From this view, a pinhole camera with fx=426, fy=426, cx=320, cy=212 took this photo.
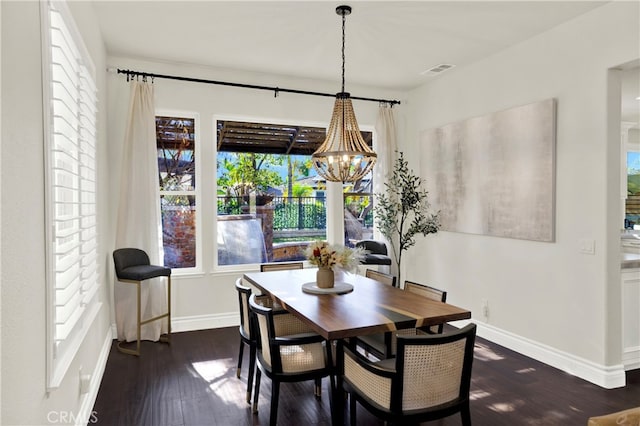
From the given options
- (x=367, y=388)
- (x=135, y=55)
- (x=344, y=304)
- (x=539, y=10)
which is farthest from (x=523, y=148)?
(x=135, y=55)

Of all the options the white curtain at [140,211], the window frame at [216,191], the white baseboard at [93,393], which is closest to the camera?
the white baseboard at [93,393]

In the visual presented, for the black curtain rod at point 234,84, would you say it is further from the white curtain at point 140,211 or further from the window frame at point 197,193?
the window frame at point 197,193

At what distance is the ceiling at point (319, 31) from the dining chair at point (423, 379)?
2.53 m

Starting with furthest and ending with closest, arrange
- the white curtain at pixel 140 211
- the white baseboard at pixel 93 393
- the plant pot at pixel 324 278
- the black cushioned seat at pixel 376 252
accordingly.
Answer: the black cushioned seat at pixel 376 252 → the white curtain at pixel 140 211 → the plant pot at pixel 324 278 → the white baseboard at pixel 93 393

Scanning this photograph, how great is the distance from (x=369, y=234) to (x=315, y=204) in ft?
2.89

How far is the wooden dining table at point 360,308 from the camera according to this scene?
232 centimetres

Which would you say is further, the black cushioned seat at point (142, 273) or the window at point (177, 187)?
the window at point (177, 187)

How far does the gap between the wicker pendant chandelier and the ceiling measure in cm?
40

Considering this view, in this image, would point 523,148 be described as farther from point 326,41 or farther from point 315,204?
point 315,204

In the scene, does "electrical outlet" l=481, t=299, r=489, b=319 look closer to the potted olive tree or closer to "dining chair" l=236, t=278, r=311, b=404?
the potted olive tree

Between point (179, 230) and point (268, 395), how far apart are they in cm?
240

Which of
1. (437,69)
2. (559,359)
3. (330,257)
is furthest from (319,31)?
(559,359)

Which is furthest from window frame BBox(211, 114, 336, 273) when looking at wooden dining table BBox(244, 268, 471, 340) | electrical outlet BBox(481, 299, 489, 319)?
electrical outlet BBox(481, 299, 489, 319)

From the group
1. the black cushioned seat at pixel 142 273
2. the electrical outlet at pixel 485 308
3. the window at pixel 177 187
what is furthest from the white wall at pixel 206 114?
the electrical outlet at pixel 485 308
